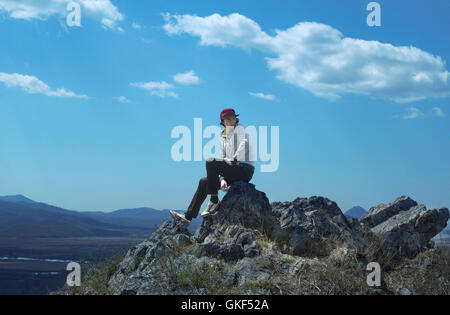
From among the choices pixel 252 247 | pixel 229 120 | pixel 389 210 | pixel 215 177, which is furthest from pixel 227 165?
pixel 389 210

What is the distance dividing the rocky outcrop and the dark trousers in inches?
12.3

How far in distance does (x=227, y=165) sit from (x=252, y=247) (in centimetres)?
219

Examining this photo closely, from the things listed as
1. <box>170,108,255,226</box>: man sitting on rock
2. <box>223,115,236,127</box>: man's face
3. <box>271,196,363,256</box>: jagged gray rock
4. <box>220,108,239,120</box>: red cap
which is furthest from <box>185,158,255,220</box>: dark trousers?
<box>271,196,363,256</box>: jagged gray rock

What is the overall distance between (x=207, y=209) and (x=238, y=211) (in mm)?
896

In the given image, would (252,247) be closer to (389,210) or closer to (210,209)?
(210,209)

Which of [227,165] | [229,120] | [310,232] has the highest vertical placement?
[229,120]

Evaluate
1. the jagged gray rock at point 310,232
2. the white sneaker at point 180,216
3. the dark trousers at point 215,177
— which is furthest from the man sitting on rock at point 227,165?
the jagged gray rock at point 310,232

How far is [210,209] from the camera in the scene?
11305mm

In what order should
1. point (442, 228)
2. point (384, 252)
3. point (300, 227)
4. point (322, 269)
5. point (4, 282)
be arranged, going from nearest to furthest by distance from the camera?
1. point (322, 269)
2. point (300, 227)
3. point (384, 252)
4. point (442, 228)
5. point (4, 282)

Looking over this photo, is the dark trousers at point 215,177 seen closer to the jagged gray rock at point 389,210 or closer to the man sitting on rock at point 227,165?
the man sitting on rock at point 227,165

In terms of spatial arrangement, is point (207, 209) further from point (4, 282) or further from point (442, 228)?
point (4, 282)
